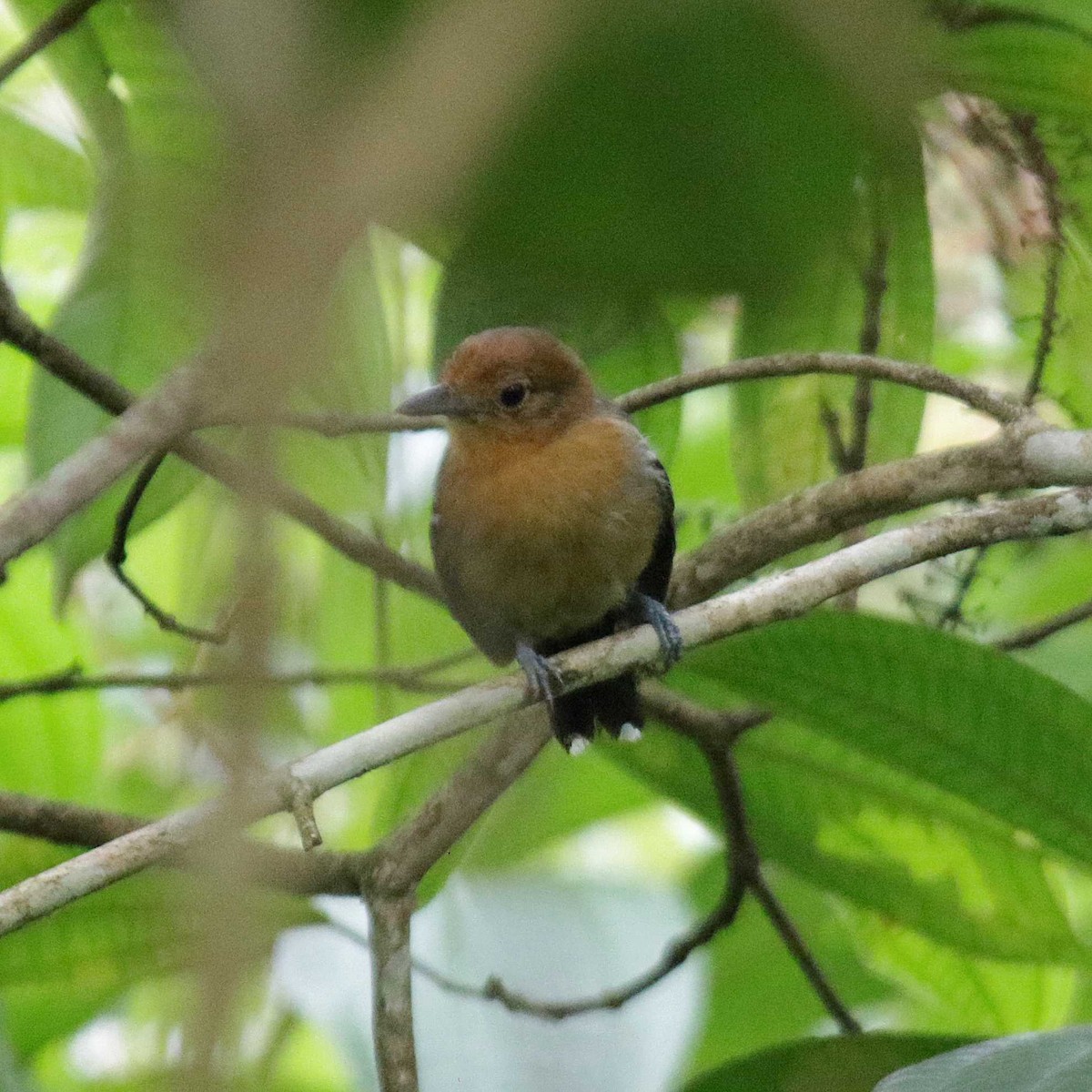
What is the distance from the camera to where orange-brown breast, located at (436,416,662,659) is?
10.9ft

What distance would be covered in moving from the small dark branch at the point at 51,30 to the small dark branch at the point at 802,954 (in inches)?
82.2

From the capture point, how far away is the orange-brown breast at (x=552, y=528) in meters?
3.33

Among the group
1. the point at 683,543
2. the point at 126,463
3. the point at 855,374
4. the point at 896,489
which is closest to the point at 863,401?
the point at 855,374

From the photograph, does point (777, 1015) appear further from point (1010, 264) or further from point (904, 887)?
point (1010, 264)

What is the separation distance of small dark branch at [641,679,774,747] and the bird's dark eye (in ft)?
2.48

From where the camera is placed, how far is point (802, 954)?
119 inches

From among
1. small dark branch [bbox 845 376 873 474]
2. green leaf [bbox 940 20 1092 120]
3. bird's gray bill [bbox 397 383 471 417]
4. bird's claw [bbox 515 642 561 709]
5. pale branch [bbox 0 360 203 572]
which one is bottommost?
pale branch [bbox 0 360 203 572]

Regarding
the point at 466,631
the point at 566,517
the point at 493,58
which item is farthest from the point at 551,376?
the point at 493,58

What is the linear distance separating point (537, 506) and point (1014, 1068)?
1.77m

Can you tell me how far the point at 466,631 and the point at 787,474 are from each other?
768 mm

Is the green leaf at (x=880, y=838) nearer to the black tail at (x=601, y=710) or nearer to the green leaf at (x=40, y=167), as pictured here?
the black tail at (x=601, y=710)

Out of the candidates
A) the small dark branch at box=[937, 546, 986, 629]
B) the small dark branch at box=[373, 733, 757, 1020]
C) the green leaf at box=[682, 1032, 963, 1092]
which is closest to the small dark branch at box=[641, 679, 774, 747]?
the small dark branch at box=[373, 733, 757, 1020]

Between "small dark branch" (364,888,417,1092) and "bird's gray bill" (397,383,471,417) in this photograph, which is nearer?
"small dark branch" (364,888,417,1092)

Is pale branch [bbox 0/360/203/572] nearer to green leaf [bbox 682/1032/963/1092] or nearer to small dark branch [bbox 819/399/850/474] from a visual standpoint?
green leaf [bbox 682/1032/963/1092]
